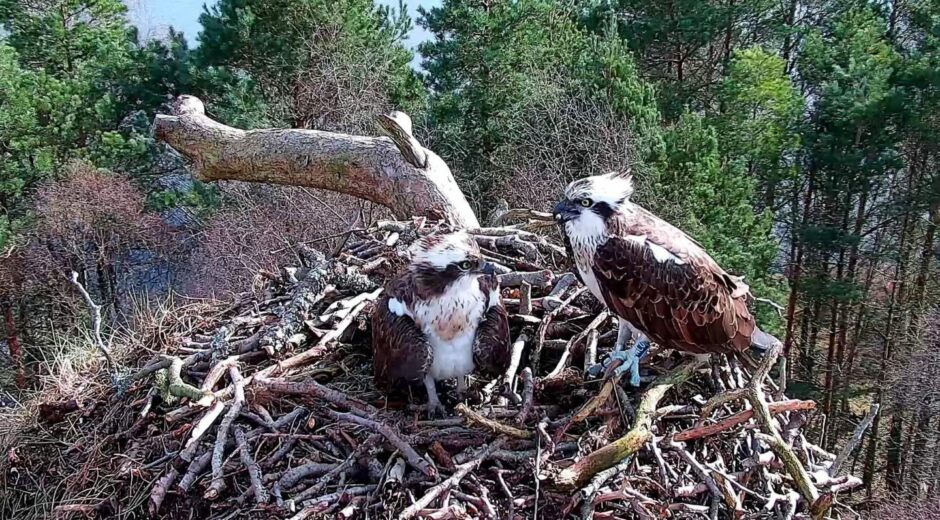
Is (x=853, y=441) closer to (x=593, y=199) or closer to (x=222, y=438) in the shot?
(x=593, y=199)

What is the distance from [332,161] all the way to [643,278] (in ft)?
13.6

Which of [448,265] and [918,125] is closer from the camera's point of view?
[448,265]

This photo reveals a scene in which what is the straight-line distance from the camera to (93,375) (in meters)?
3.98

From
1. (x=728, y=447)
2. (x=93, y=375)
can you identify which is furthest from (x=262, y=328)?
(x=728, y=447)

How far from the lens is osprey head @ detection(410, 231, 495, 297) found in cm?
306

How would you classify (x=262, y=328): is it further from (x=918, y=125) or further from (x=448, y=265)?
(x=918, y=125)

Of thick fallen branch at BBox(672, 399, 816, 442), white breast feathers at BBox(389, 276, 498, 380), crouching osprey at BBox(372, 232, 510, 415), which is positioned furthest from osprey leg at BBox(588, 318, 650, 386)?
white breast feathers at BBox(389, 276, 498, 380)

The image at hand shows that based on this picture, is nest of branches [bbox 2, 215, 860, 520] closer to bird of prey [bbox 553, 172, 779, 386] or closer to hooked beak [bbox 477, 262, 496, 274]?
bird of prey [bbox 553, 172, 779, 386]

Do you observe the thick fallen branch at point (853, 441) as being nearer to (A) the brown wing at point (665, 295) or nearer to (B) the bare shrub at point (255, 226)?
(A) the brown wing at point (665, 295)

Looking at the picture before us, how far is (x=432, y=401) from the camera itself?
3.22 metres

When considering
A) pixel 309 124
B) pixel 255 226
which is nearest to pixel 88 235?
pixel 255 226

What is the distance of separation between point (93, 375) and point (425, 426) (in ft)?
6.86

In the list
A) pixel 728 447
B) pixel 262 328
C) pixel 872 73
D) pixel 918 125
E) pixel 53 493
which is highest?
pixel 872 73

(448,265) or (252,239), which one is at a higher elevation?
(448,265)
